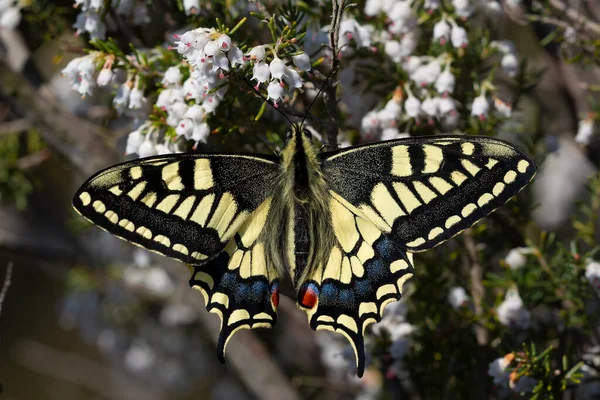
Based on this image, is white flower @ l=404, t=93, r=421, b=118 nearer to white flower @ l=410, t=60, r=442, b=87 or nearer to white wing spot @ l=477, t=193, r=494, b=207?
white flower @ l=410, t=60, r=442, b=87

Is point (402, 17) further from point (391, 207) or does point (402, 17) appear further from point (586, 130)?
point (586, 130)

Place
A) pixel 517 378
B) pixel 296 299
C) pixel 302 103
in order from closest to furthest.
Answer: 1. pixel 517 378
2. pixel 296 299
3. pixel 302 103

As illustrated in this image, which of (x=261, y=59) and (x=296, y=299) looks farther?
(x=296, y=299)

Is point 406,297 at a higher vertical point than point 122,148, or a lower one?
lower

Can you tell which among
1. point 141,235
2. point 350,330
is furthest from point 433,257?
point 141,235

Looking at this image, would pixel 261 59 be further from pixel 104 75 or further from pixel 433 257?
pixel 433 257

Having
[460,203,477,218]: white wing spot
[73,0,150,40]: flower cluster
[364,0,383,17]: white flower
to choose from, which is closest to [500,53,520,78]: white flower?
[364,0,383,17]: white flower
